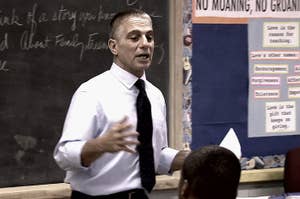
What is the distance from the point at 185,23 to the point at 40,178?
1.12 m

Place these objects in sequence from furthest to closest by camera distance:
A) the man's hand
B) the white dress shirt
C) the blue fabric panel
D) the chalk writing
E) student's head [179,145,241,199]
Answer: the blue fabric panel
the chalk writing
the white dress shirt
the man's hand
student's head [179,145,241,199]

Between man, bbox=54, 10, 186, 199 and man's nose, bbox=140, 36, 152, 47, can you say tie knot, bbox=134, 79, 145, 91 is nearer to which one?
man, bbox=54, 10, 186, 199

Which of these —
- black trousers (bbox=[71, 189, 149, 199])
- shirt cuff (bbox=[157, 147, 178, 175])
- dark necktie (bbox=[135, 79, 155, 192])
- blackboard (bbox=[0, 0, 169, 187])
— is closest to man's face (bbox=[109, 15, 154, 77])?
dark necktie (bbox=[135, 79, 155, 192])

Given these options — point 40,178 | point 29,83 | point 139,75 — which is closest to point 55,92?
point 29,83

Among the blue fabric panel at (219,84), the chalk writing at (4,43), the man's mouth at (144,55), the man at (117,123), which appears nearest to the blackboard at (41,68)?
the chalk writing at (4,43)

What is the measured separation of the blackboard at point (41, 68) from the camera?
3.18m

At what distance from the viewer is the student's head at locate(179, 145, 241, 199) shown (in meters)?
1.70

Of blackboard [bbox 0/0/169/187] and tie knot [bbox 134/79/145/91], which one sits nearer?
tie knot [bbox 134/79/145/91]

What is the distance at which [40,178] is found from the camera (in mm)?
3301

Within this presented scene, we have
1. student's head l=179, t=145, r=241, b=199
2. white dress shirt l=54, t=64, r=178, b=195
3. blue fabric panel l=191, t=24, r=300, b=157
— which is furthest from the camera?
blue fabric panel l=191, t=24, r=300, b=157

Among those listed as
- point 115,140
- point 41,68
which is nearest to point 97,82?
point 115,140

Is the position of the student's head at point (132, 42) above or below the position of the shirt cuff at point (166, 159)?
above

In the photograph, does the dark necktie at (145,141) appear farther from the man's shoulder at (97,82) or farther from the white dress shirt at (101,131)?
the man's shoulder at (97,82)

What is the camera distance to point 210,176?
5.60ft
